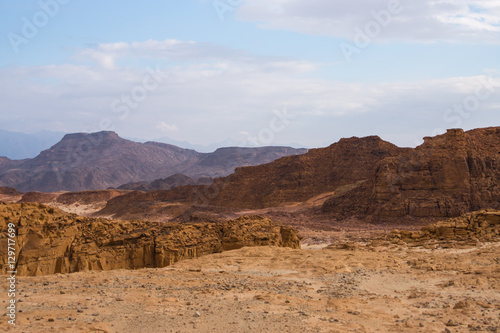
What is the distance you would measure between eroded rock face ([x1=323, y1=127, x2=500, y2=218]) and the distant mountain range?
3039 inches

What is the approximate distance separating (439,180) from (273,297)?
23031mm

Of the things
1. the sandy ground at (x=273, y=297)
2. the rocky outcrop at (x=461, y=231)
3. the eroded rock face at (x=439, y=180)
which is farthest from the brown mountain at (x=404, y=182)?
the sandy ground at (x=273, y=297)

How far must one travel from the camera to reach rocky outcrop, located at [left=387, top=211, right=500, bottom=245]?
16.1 metres

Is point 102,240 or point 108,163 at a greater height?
point 108,163

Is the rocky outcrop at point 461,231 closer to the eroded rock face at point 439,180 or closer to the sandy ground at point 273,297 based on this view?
the sandy ground at point 273,297

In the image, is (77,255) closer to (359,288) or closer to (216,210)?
Result: (359,288)

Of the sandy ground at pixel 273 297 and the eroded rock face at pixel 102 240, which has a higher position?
the eroded rock face at pixel 102 240

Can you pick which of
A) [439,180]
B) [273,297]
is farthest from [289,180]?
[273,297]

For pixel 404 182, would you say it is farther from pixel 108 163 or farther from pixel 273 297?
pixel 108 163

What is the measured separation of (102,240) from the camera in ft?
40.8

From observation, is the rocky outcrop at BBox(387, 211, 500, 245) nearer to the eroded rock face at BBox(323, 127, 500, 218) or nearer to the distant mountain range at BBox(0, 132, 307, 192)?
the eroded rock face at BBox(323, 127, 500, 218)

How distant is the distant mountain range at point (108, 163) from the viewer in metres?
101

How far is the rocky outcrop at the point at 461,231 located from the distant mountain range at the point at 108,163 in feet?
289

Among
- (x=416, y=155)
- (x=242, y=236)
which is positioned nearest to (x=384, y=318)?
(x=242, y=236)
